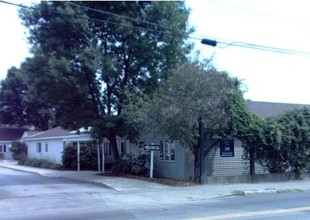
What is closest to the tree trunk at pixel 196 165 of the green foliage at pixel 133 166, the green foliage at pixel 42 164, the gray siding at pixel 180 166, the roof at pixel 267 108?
the gray siding at pixel 180 166

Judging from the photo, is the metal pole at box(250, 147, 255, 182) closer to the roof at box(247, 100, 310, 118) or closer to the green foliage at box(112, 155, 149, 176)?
the green foliage at box(112, 155, 149, 176)

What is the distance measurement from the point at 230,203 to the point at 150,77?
13182 mm

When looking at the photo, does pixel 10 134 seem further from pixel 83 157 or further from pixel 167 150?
pixel 167 150

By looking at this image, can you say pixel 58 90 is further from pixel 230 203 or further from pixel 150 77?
pixel 230 203

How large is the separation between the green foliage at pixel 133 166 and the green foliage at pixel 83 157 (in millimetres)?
6925

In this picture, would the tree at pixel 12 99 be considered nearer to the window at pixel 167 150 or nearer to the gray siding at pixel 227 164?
the window at pixel 167 150

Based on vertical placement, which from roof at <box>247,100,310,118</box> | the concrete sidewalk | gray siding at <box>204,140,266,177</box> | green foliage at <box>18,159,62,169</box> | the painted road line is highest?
roof at <box>247,100,310,118</box>

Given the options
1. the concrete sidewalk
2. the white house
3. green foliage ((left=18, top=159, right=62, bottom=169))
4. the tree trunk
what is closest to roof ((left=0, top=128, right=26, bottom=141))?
the white house

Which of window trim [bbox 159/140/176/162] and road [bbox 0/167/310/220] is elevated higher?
window trim [bbox 159/140/176/162]

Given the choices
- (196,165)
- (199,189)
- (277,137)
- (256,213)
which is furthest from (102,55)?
(256,213)

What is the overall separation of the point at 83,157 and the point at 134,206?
67.4ft

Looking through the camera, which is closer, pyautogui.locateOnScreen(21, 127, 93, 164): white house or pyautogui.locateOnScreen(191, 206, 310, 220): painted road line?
pyautogui.locateOnScreen(191, 206, 310, 220): painted road line

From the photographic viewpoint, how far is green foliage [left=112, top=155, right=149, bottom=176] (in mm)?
25953

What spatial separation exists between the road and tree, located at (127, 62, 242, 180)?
3.79 m
